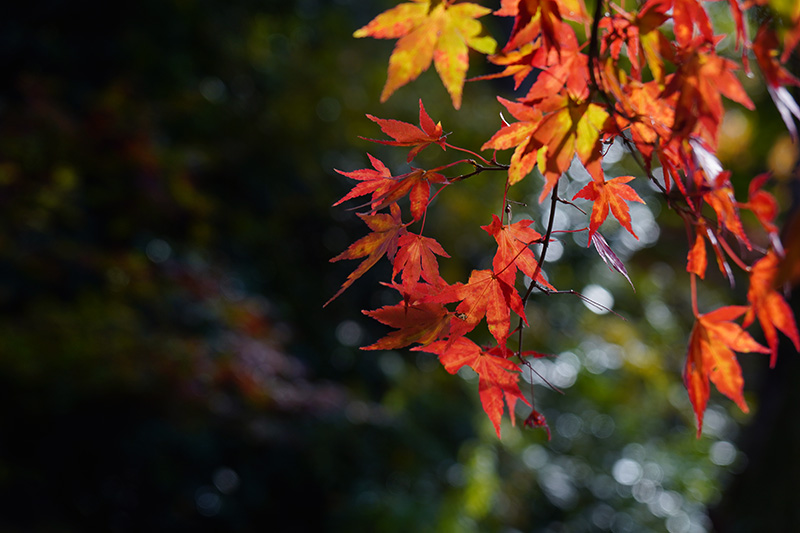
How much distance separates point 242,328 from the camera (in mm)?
2873

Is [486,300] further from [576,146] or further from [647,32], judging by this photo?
[647,32]

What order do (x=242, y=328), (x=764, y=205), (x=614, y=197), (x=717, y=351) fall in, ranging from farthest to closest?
(x=242, y=328)
(x=614, y=197)
(x=717, y=351)
(x=764, y=205)

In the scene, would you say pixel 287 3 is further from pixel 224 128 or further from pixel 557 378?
pixel 557 378

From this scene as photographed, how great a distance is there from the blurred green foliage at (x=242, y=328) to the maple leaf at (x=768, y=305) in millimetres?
2300

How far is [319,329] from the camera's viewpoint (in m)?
4.17

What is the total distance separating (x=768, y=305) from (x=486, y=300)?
10.1 inches

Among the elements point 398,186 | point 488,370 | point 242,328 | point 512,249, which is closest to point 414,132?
point 398,186

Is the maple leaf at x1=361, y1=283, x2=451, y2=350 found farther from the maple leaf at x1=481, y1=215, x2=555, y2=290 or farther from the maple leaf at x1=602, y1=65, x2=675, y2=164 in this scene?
the maple leaf at x1=602, y1=65, x2=675, y2=164

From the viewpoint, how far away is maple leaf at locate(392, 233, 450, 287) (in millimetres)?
667

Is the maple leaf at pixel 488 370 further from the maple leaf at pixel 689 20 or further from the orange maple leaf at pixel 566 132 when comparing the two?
the maple leaf at pixel 689 20

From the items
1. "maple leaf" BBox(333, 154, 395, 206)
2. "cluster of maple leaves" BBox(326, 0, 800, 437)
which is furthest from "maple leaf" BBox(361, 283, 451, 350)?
"maple leaf" BBox(333, 154, 395, 206)

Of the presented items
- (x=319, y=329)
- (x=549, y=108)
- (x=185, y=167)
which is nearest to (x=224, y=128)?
(x=185, y=167)

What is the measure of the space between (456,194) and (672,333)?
2.63m

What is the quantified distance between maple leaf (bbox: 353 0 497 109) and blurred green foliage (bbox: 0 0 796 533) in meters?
2.15
